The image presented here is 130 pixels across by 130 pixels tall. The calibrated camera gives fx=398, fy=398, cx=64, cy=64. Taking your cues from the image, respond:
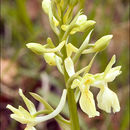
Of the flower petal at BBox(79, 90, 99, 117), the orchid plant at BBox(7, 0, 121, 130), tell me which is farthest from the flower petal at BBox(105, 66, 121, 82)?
the flower petal at BBox(79, 90, 99, 117)

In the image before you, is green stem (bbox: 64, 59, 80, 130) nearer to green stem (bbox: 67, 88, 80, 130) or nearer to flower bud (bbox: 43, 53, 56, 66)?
green stem (bbox: 67, 88, 80, 130)

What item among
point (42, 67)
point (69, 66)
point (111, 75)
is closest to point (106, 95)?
point (111, 75)

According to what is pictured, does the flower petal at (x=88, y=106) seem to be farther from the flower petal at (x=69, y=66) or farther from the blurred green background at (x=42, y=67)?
the blurred green background at (x=42, y=67)

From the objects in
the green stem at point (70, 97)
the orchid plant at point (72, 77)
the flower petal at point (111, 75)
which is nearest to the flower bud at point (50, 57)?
→ the orchid plant at point (72, 77)

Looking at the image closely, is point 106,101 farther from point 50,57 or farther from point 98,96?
point 50,57

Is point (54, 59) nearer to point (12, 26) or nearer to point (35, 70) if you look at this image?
point (35, 70)

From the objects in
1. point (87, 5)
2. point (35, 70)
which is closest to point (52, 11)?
point (35, 70)
